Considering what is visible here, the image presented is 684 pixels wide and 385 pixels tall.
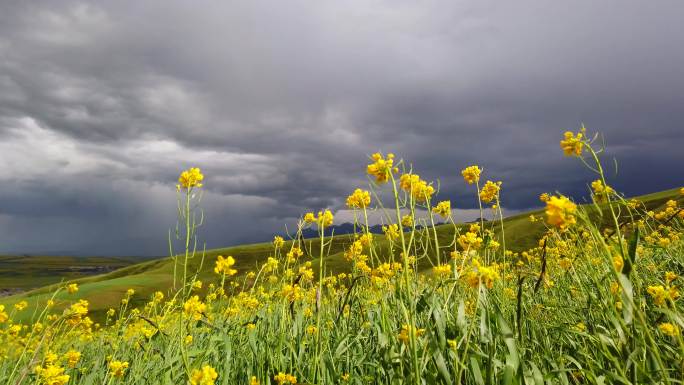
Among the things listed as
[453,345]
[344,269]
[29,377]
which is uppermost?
[453,345]

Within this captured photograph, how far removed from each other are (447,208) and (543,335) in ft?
5.96

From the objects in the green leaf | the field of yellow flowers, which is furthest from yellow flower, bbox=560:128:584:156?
the green leaf

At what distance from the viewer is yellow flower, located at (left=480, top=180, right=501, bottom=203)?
540 cm

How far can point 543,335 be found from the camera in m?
4.45

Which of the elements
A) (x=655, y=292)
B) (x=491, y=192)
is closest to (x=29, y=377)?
(x=491, y=192)

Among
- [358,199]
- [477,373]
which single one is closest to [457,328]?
[477,373]

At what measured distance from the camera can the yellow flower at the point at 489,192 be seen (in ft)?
17.7

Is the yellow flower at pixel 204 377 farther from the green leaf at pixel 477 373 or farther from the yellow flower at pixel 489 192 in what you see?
the yellow flower at pixel 489 192

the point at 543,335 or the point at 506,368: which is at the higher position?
the point at 506,368

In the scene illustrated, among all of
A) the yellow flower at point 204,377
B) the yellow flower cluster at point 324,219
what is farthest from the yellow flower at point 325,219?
the yellow flower at point 204,377

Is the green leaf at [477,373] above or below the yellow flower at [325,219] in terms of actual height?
below

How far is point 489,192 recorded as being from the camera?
5.50 meters

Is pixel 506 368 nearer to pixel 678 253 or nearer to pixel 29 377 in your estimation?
pixel 29 377

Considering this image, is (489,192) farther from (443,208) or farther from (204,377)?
(204,377)
